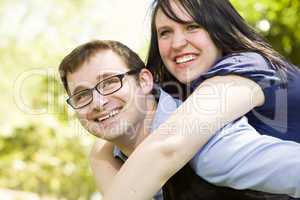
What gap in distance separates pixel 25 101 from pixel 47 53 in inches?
20.9

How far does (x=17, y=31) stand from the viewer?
6.15 m

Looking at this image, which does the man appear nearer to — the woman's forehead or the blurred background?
the woman's forehead

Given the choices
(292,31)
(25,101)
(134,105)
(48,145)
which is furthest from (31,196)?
(134,105)

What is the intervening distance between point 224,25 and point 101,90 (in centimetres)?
43

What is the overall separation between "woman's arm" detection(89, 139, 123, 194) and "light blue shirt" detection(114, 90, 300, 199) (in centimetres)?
68

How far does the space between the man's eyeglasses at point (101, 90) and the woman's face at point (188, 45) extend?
19 centimetres

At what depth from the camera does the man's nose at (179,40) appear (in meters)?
1.69

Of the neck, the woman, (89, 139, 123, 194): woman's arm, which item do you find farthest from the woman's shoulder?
(89, 139, 123, 194): woman's arm

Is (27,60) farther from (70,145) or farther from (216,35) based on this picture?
(216,35)

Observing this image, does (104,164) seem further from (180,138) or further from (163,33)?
(180,138)

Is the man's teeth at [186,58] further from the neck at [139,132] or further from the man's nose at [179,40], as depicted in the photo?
the neck at [139,132]

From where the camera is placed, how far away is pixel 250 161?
138 cm

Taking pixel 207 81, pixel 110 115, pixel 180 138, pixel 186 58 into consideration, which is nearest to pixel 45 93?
pixel 110 115

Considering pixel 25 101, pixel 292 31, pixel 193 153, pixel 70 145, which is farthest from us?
pixel 70 145
